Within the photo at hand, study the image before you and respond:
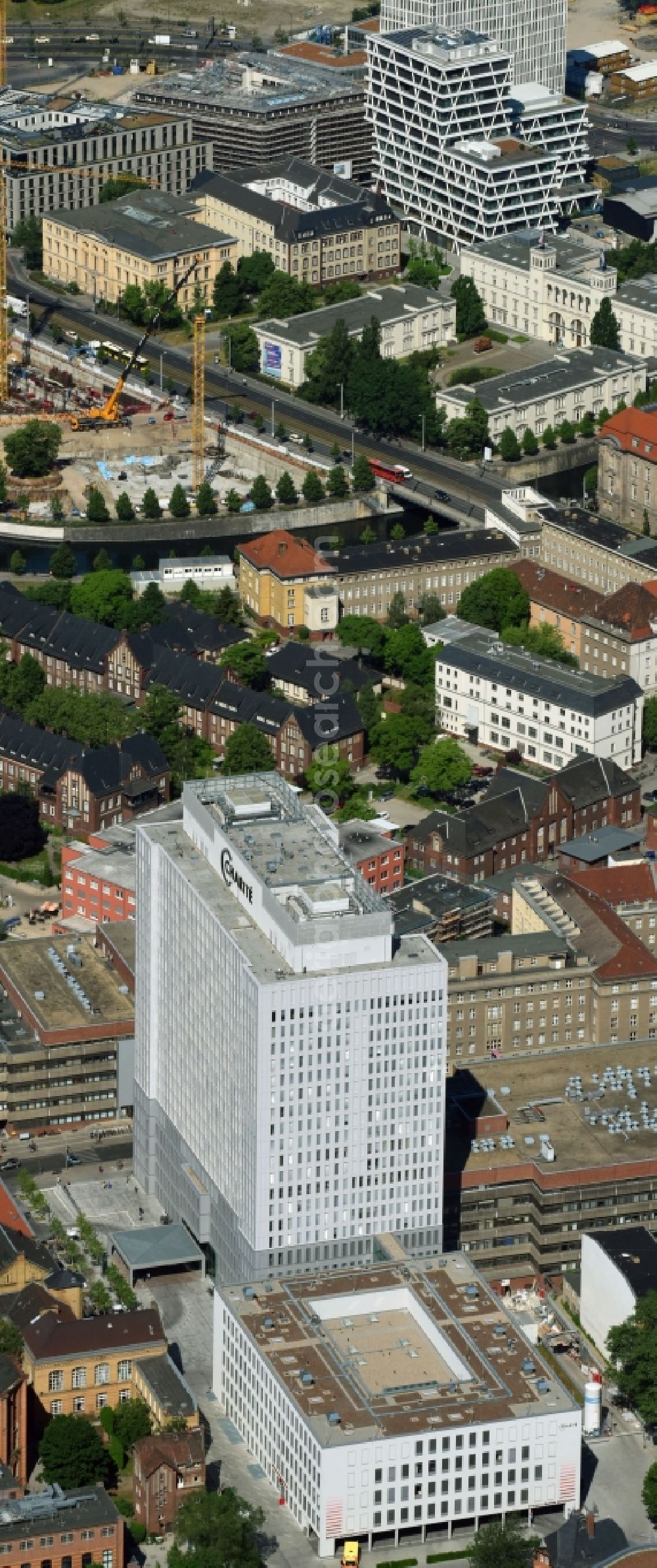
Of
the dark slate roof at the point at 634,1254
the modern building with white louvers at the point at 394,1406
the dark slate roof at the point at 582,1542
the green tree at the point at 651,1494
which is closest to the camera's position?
the dark slate roof at the point at 582,1542

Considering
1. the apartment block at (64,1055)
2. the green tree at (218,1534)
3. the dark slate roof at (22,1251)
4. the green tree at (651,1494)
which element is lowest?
the green tree at (651,1494)

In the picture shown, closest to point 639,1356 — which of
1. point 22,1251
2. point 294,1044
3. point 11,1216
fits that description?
point 294,1044

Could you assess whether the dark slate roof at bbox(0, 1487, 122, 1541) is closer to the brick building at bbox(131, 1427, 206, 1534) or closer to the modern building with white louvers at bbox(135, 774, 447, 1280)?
the brick building at bbox(131, 1427, 206, 1534)

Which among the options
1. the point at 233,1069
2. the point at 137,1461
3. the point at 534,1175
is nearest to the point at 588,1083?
the point at 534,1175

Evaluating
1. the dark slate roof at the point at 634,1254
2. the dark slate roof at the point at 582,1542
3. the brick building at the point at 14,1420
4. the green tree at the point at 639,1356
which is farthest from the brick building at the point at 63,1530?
the dark slate roof at the point at 634,1254

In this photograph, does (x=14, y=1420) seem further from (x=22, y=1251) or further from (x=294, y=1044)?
(x=294, y=1044)

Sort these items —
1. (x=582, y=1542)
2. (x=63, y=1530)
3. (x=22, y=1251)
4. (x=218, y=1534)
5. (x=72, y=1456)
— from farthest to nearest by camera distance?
(x=22, y=1251) → (x=72, y=1456) → (x=582, y=1542) → (x=218, y=1534) → (x=63, y=1530)

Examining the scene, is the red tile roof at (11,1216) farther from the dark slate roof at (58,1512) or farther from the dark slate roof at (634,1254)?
the dark slate roof at (634,1254)
